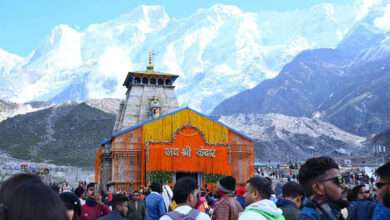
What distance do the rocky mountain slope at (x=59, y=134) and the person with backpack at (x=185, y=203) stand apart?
67.1 meters

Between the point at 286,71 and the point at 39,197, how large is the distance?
167 m

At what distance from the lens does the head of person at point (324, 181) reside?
3.20m

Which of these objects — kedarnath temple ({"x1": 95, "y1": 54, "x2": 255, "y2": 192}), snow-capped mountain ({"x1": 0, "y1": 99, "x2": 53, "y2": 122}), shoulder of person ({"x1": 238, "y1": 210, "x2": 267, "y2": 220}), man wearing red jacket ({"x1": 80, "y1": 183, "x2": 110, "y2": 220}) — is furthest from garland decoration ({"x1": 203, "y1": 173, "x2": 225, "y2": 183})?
Answer: snow-capped mountain ({"x1": 0, "y1": 99, "x2": 53, "y2": 122})

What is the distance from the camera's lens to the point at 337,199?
3.19 meters

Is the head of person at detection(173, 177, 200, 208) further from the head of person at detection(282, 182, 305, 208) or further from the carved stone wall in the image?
the carved stone wall

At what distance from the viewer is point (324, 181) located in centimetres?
324

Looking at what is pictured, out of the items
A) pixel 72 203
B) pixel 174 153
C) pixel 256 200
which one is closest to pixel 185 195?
pixel 256 200

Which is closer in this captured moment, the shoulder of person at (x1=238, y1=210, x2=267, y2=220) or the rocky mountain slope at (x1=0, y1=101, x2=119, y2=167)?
the shoulder of person at (x1=238, y1=210, x2=267, y2=220)

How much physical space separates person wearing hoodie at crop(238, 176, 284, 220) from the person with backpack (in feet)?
1.94

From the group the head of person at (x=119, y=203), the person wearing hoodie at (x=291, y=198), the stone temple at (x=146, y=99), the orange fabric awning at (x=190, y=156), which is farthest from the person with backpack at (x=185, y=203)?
the stone temple at (x=146, y=99)

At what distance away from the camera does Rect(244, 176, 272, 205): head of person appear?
461 cm

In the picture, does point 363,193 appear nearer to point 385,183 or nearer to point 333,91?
point 385,183

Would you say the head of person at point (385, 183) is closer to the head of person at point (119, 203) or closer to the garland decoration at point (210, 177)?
the head of person at point (119, 203)

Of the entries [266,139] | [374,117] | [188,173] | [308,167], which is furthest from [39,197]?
[374,117]
